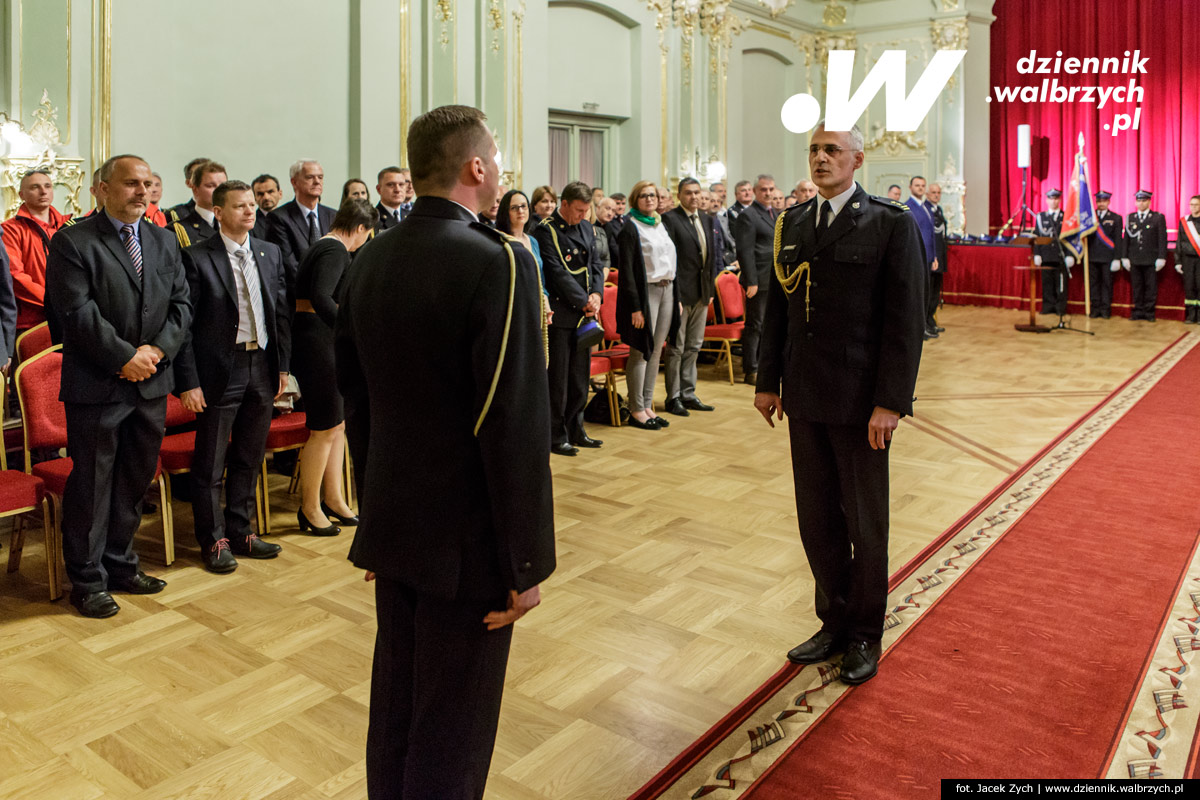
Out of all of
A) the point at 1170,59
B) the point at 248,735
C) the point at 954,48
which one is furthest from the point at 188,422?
the point at 1170,59

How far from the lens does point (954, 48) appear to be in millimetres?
14602

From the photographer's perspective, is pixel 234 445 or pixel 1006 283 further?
pixel 1006 283

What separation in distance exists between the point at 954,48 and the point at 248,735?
14652 mm

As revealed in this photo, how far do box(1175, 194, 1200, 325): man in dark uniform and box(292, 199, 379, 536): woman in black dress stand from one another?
10565 mm

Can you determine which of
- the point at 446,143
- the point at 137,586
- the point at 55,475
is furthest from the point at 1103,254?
the point at 446,143

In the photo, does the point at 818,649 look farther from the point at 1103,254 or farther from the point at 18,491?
the point at 1103,254

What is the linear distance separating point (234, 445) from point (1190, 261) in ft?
37.0

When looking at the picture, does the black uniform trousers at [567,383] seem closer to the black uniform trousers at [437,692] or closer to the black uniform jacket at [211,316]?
the black uniform jacket at [211,316]

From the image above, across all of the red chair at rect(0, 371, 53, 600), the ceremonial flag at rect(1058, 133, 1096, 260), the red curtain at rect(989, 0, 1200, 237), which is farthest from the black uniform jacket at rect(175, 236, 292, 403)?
the red curtain at rect(989, 0, 1200, 237)

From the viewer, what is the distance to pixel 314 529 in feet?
14.0

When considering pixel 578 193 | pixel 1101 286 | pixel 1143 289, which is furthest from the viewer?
pixel 1101 286

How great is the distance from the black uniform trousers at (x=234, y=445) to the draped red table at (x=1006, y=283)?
36.2 ft

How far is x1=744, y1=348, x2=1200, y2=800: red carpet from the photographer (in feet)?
7.86
